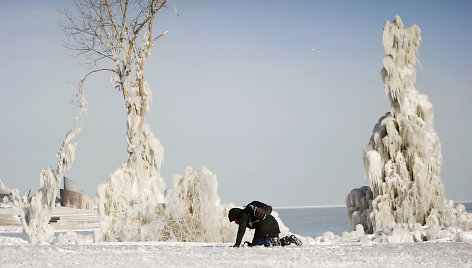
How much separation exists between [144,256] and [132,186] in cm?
661

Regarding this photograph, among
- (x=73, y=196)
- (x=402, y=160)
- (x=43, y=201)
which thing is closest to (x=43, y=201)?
(x=43, y=201)

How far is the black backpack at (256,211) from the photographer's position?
7559 millimetres

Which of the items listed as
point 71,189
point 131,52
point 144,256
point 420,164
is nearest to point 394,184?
point 420,164

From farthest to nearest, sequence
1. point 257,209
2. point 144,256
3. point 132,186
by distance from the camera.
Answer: point 132,186
point 257,209
point 144,256

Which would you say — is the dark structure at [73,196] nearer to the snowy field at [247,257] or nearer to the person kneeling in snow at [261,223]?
the person kneeling in snow at [261,223]

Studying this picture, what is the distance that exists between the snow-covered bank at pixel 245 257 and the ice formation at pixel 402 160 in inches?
233

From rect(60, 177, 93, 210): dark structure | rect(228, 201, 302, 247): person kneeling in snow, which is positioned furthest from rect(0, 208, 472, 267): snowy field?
rect(60, 177, 93, 210): dark structure

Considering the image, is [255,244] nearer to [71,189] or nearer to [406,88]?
[406,88]

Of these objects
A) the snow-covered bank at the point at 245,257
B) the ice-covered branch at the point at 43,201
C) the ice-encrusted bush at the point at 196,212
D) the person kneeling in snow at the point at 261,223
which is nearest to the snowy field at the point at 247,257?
the snow-covered bank at the point at 245,257

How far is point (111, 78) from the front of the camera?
13.8 meters

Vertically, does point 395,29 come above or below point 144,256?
above

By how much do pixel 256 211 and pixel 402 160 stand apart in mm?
6278

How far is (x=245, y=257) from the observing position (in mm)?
5902

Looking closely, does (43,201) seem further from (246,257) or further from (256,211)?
(246,257)
